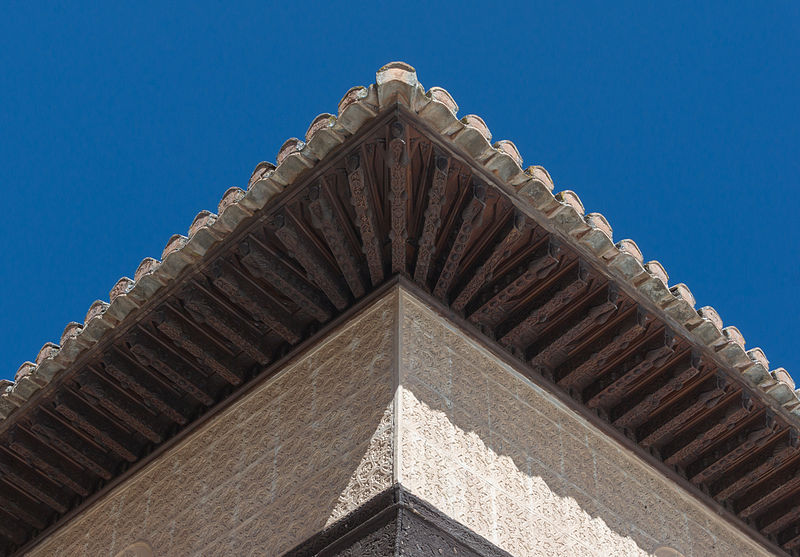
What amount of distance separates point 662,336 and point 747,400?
0.58 metres

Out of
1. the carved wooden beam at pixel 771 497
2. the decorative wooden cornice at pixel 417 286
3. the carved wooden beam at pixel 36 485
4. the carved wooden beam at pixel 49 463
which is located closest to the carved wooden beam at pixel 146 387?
the decorative wooden cornice at pixel 417 286

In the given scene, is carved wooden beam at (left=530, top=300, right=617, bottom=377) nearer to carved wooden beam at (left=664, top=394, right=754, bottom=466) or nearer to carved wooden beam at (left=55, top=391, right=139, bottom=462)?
carved wooden beam at (left=664, top=394, right=754, bottom=466)

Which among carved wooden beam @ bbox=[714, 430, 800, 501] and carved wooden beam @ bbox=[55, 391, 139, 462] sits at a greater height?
carved wooden beam @ bbox=[714, 430, 800, 501]

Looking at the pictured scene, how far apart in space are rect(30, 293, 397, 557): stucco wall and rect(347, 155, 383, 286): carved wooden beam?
15 centimetres

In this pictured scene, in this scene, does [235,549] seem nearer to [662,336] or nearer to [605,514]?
[605,514]

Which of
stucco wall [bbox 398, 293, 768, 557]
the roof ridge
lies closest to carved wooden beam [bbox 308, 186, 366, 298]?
the roof ridge

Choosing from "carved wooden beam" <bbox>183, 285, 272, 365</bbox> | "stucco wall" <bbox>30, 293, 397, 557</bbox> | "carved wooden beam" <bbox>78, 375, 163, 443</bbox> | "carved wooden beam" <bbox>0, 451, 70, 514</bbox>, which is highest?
"carved wooden beam" <bbox>183, 285, 272, 365</bbox>

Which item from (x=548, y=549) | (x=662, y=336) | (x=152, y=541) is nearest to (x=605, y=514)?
(x=548, y=549)

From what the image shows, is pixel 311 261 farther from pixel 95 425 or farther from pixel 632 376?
pixel 632 376

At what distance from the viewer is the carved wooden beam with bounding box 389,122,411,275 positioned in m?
4.14

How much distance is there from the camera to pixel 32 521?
Result: 5688 mm

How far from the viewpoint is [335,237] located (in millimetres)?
4531

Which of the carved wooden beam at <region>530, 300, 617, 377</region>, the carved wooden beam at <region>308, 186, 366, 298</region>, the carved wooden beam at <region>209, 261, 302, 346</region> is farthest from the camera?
the carved wooden beam at <region>530, 300, 617, 377</region>

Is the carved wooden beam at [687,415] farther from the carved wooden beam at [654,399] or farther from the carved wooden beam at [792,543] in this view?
the carved wooden beam at [792,543]
